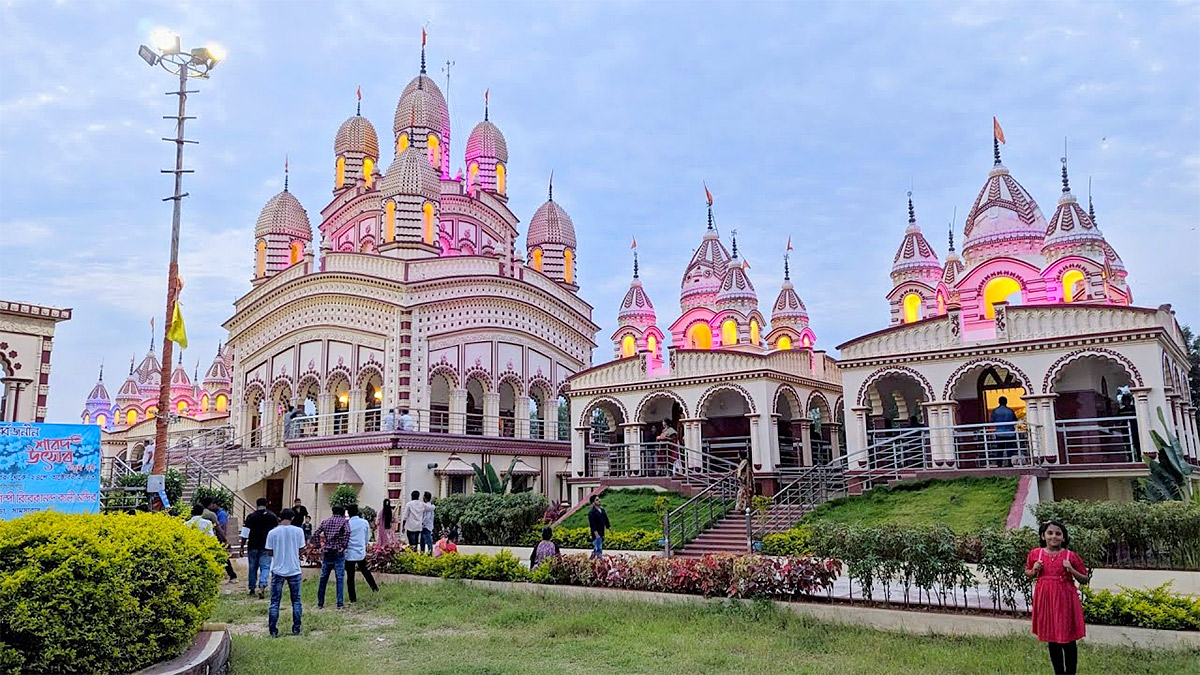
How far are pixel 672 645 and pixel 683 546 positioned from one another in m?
8.80

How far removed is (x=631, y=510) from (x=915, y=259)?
13.7 m

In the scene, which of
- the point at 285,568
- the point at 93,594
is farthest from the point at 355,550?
the point at 93,594

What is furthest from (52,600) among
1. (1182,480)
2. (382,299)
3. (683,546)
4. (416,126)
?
(416,126)

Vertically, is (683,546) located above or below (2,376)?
below

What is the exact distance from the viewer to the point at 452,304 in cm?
2922

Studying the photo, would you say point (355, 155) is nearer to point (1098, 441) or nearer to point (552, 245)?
point (552, 245)

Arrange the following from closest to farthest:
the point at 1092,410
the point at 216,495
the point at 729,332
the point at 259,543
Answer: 1. the point at 259,543
2. the point at 1092,410
3. the point at 216,495
4. the point at 729,332

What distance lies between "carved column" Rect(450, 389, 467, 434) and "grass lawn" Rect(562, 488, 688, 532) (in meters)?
7.00

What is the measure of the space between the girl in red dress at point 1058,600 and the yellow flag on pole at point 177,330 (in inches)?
702

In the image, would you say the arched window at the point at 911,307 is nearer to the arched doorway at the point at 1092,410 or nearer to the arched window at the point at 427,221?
the arched doorway at the point at 1092,410

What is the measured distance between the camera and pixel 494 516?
795 inches

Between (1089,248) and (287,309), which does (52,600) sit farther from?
(287,309)

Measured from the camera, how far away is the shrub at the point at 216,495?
74.5 ft

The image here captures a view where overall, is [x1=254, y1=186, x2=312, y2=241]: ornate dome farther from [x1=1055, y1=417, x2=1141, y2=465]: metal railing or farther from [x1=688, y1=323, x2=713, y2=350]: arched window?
[x1=1055, y1=417, x2=1141, y2=465]: metal railing
